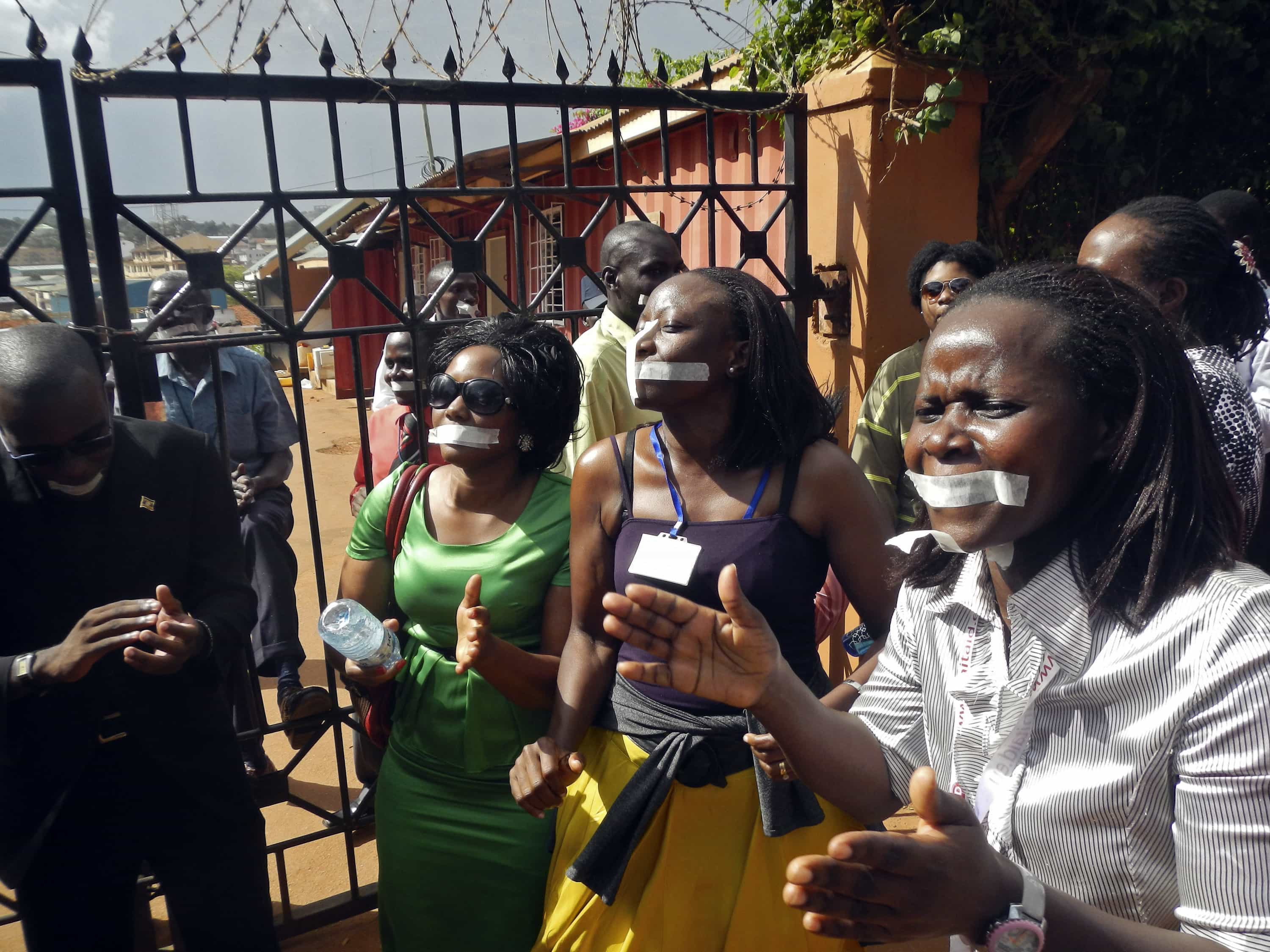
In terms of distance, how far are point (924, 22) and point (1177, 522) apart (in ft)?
10.5

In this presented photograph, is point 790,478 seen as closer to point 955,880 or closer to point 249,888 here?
point 955,880

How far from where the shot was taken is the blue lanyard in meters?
1.95

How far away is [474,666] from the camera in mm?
2064

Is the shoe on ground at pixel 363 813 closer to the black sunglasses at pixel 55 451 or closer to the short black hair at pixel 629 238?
the black sunglasses at pixel 55 451

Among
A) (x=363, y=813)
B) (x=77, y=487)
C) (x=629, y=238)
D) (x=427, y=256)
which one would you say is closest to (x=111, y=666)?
(x=77, y=487)

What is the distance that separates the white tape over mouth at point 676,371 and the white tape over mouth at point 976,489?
0.82 m

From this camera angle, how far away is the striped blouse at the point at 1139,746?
1017 millimetres

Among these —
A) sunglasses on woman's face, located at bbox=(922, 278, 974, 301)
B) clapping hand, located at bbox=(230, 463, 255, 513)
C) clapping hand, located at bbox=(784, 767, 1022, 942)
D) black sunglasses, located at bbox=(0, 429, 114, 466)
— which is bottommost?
clapping hand, located at bbox=(230, 463, 255, 513)

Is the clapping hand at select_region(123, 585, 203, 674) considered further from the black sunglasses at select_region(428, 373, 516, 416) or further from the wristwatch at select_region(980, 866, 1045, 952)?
the wristwatch at select_region(980, 866, 1045, 952)

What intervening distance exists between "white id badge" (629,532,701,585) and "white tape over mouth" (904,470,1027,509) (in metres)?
0.68

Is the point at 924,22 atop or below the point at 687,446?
atop

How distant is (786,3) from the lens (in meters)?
3.81

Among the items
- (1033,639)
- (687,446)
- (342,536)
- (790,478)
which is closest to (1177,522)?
(1033,639)

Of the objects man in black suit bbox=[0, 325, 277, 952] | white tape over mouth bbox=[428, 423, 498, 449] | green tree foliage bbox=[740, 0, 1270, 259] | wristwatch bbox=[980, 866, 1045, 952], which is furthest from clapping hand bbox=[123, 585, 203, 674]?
green tree foliage bbox=[740, 0, 1270, 259]
